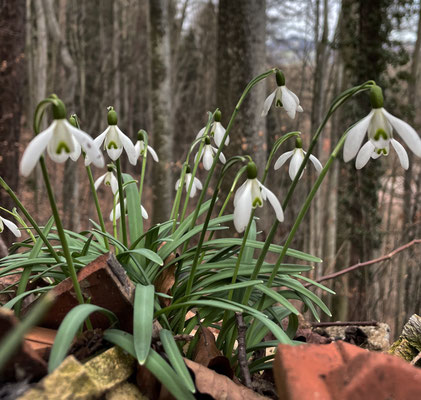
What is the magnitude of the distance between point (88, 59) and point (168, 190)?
1158 cm

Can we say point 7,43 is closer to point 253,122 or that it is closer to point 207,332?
point 253,122

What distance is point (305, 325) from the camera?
2195 millimetres

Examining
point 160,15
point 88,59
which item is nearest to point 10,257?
point 160,15

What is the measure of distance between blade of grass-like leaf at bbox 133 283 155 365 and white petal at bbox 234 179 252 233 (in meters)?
0.35

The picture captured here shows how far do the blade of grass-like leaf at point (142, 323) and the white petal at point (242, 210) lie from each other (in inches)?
13.9

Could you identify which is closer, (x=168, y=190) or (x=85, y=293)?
(x=85, y=293)

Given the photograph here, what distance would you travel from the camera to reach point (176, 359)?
140cm

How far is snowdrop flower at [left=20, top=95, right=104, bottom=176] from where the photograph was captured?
116 centimetres

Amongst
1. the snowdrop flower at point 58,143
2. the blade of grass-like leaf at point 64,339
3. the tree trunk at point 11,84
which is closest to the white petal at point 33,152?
the snowdrop flower at point 58,143

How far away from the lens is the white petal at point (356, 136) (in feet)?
4.62

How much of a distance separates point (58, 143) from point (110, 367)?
639mm

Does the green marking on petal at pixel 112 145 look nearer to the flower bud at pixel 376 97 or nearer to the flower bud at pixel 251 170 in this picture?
the flower bud at pixel 251 170

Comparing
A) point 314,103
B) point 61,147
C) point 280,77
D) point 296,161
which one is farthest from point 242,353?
point 314,103

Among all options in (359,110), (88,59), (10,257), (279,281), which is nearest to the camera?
(279,281)
